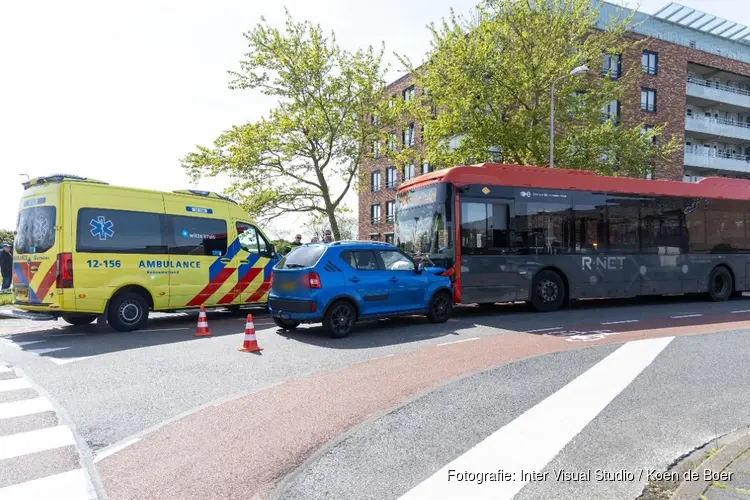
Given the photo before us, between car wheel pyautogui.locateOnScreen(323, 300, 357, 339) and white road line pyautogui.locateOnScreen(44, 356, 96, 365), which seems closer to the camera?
white road line pyautogui.locateOnScreen(44, 356, 96, 365)

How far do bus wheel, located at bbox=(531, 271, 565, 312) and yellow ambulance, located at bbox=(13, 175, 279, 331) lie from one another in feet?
22.0

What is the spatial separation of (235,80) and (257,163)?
14.5 ft

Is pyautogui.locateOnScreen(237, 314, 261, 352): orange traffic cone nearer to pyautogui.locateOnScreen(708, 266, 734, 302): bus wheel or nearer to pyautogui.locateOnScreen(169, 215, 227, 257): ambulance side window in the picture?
pyautogui.locateOnScreen(169, 215, 227, 257): ambulance side window

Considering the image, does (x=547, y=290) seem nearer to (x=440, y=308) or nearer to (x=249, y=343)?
(x=440, y=308)

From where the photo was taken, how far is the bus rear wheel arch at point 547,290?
12562mm

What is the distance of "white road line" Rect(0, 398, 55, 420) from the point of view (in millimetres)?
5191

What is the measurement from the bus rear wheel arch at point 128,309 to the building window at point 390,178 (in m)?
36.2

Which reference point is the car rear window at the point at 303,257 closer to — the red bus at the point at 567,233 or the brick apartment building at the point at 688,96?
the red bus at the point at 567,233

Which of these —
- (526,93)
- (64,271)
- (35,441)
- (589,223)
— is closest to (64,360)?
(64,271)

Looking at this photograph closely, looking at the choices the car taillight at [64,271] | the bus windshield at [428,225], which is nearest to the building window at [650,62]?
the bus windshield at [428,225]

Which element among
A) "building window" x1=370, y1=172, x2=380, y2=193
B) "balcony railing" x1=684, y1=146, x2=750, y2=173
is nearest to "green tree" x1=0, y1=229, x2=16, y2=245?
"building window" x1=370, y1=172, x2=380, y2=193

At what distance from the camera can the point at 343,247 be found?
9555 millimetres

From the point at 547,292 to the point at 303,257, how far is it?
627 centimetres

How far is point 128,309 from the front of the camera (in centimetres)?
1030
